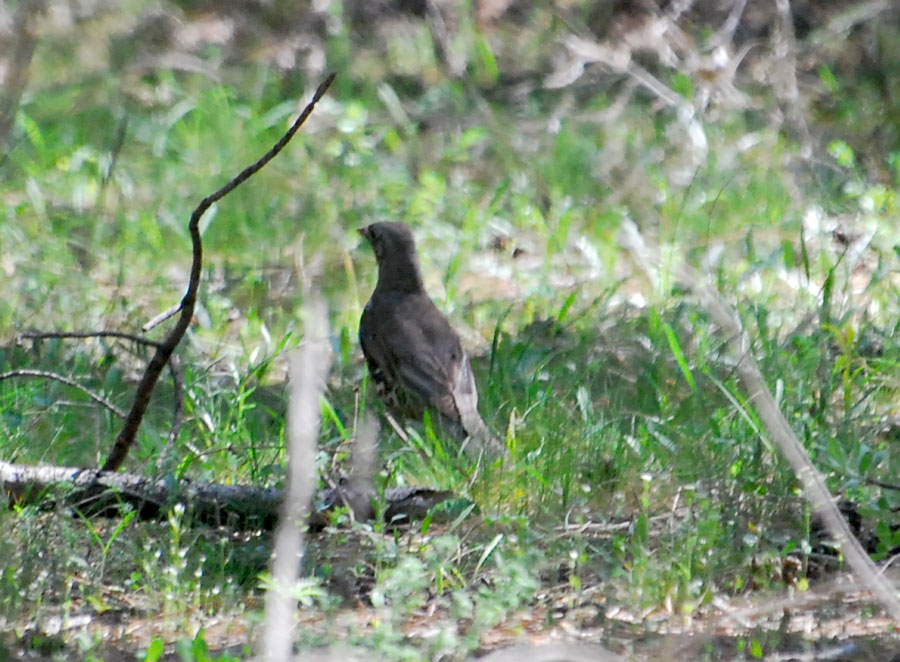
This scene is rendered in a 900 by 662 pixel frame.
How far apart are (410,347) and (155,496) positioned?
2.01m

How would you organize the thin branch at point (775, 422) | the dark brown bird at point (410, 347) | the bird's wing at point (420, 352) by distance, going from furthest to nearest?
the bird's wing at point (420, 352)
the dark brown bird at point (410, 347)
the thin branch at point (775, 422)

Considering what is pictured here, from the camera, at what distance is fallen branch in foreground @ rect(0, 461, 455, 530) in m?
4.08

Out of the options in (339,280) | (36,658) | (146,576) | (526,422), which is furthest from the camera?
(339,280)

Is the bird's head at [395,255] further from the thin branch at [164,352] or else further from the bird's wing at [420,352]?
the thin branch at [164,352]

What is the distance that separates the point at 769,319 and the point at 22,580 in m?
3.68

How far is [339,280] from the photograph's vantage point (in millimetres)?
7254

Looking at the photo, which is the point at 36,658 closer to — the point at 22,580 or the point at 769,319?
the point at 22,580

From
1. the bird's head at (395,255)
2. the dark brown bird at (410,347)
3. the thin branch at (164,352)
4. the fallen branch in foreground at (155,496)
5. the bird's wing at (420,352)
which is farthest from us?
the bird's head at (395,255)

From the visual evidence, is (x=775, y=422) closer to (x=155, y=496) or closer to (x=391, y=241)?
(x=155, y=496)

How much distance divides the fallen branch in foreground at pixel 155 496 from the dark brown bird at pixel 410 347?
1.02 metres

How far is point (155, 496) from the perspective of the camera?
13.5 ft

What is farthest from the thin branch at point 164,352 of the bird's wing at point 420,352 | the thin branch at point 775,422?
the bird's wing at point 420,352

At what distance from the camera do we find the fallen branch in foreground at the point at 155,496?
408 centimetres

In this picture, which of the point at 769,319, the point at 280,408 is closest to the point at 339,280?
the point at 280,408
